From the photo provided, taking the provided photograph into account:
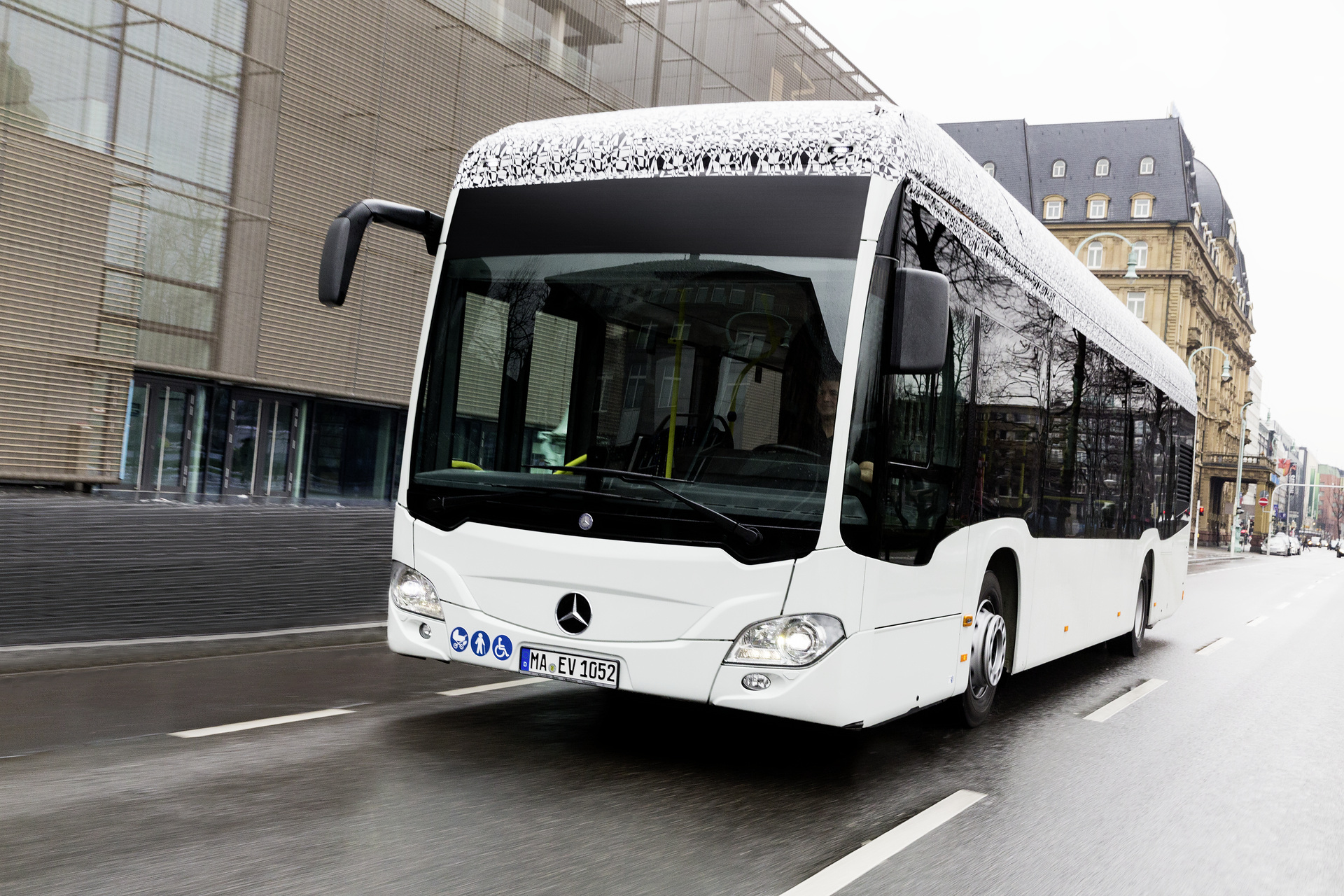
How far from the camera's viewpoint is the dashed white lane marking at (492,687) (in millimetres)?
7547

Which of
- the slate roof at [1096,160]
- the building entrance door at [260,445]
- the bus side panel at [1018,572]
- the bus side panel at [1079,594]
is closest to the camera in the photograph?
the bus side panel at [1018,572]

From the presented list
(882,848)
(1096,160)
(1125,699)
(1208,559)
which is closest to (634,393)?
(882,848)

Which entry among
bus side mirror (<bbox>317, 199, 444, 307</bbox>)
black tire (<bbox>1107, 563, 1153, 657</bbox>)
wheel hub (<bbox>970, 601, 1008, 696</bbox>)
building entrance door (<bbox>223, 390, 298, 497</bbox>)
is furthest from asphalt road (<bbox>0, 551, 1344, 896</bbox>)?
building entrance door (<bbox>223, 390, 298, 497</bbox>)

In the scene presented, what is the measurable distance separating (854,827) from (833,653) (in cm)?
69

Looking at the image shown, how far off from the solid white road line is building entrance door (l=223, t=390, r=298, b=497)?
1367cm

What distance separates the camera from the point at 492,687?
308 inches

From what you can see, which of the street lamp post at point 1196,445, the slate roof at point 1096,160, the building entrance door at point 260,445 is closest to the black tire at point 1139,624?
the street lamp post at point 1196,445

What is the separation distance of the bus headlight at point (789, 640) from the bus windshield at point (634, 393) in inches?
12.2

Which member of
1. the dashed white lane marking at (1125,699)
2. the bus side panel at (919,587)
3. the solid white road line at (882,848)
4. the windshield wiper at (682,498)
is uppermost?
the windshield wiper at (682,498)

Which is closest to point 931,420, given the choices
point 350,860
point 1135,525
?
point 350,860

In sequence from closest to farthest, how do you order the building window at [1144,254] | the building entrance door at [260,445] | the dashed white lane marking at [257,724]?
the dashed white lane marking at [257,724] < the building entrance door at [260,445] < the building window at [1144,254]

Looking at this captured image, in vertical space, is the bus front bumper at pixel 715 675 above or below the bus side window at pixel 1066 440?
below

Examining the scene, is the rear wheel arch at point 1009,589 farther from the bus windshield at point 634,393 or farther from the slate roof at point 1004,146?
the slate roof at point 1004,146

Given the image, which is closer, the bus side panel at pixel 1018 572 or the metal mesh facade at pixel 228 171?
the bus side panel at pixel 1018 572
